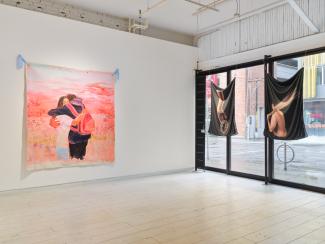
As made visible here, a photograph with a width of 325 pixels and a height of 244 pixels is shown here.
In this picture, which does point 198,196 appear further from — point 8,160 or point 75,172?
point 8,160

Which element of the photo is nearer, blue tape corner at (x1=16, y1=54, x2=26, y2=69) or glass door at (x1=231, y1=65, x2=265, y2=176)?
blue tape corner at (x1=16, y1=54, x2=26, y2=69)

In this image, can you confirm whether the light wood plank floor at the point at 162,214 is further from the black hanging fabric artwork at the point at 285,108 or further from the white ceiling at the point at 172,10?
the white ceiling at the point at 172,10

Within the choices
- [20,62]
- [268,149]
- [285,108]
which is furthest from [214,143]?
[20,62]

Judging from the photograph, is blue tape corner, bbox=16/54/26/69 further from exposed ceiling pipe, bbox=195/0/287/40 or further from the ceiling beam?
the ceiling beam

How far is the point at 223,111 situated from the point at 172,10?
249 cm

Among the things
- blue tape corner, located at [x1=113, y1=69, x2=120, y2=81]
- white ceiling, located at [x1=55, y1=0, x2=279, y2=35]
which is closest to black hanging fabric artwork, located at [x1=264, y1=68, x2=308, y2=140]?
white ceiling, located at [x1=55, y1=0, x2=279, y2=35]

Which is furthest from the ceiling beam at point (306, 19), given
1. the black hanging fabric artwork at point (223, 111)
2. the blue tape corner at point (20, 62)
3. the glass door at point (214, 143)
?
the blue tape corner at point (20, 62)

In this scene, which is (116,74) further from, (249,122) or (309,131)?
(309,131)

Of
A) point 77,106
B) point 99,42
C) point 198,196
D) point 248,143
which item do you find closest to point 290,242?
point 198,196

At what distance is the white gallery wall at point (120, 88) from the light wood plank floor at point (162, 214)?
2.07 ft

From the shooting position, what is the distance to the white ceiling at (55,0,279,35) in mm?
5402

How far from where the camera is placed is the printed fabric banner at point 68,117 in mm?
4938

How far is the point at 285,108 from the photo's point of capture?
5172mm

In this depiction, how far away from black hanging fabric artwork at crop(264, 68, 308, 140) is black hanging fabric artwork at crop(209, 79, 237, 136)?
2.80 ft
